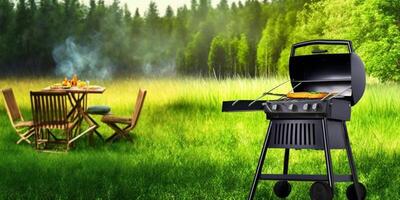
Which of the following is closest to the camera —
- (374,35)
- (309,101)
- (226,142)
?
(309,101)

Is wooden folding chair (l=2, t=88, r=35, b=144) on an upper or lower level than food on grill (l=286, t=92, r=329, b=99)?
lower

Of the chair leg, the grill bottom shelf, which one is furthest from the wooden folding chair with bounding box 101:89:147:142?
the grill bottom shelf

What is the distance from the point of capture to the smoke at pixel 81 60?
25.2 meters

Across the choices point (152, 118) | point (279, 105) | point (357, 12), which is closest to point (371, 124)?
point (152, 118)

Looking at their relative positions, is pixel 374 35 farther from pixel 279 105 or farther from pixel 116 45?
pixel 279 105

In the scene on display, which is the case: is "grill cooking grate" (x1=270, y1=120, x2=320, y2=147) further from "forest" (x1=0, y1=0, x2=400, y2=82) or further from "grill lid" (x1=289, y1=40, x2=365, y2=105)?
"forest" (x1=0, y1=0, x2=400, y2=82)

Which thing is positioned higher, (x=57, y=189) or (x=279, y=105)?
(x=279, y=105)

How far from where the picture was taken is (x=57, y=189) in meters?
7.64

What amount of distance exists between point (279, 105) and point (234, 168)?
304cm

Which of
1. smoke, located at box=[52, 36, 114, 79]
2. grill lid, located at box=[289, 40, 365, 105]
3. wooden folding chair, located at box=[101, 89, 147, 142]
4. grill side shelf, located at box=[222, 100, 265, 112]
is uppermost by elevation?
grill lid, located at box=[289, 40, 365, 105]

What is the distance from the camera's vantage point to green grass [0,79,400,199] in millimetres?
7551

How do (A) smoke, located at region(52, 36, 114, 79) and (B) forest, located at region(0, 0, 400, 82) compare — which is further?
(B) forest, located at region(0, 0, 400, 82)

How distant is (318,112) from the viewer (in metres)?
5.84

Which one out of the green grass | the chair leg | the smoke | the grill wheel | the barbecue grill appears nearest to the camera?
the grill wheel
